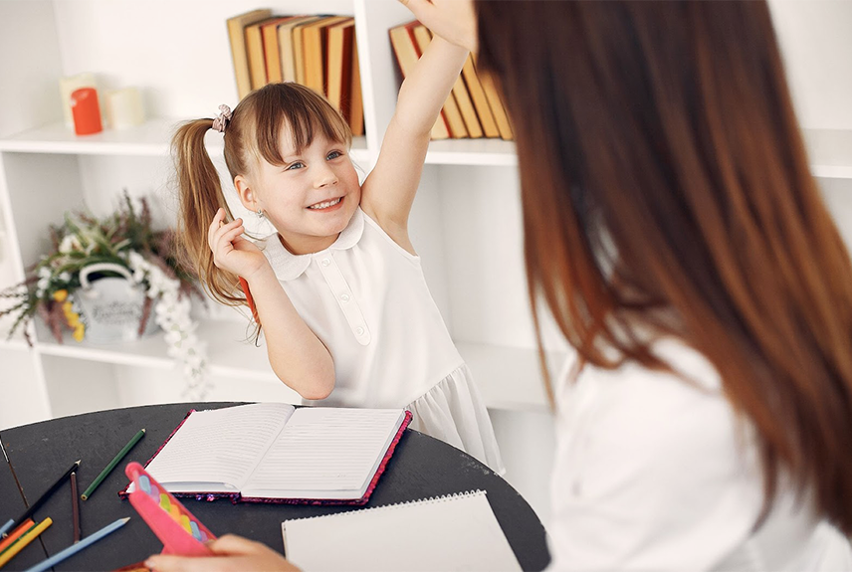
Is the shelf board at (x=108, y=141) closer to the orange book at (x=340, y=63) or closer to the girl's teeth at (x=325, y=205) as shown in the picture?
the orange book at (x=340, y=63)

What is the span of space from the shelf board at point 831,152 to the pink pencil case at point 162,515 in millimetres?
1056

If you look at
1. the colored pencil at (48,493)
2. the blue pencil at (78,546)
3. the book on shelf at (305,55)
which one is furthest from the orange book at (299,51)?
the blue pencil at (78,546)

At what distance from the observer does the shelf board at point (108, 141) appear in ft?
6.70

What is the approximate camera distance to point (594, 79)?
2.13 feet

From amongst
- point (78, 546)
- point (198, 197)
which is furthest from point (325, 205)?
point (78, 546)

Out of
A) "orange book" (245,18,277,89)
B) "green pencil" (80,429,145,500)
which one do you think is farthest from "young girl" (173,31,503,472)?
"orange book" (245,18,277,89)

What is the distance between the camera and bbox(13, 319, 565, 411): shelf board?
1.97 m

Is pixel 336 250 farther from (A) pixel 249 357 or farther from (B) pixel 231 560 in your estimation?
(A) pixel 249 357

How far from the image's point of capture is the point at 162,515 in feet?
2.88

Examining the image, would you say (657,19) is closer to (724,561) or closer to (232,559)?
(724,561)

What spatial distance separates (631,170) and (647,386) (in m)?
0.16

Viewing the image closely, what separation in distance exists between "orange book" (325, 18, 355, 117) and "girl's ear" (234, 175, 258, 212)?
48cm

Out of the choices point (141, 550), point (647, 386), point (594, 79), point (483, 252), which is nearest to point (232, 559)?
point (141, 550)

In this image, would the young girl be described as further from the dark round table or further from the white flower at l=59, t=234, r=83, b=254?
the white flower at l=59, t=234, r=83, b=254
